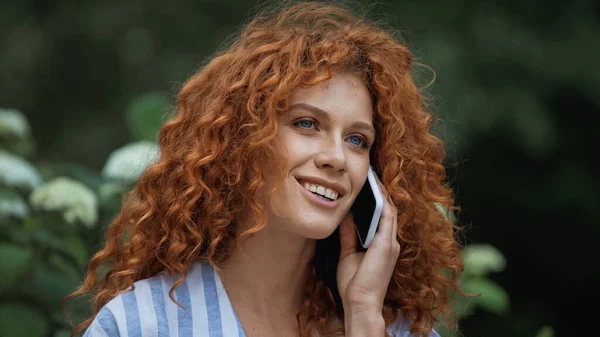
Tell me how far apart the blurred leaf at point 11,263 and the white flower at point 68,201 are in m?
0.16

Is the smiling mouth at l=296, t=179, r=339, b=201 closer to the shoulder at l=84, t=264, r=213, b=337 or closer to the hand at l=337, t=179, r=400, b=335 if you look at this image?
the hand at l=337, t=179, r=400, b=335

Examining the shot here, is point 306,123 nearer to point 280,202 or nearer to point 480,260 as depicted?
point 280,202

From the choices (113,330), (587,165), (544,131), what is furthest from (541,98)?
(113,330)

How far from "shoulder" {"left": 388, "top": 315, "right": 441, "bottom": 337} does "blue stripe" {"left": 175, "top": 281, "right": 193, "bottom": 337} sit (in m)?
0.52

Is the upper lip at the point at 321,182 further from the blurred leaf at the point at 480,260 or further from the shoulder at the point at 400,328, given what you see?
the blurred leaf at the point at 480,260

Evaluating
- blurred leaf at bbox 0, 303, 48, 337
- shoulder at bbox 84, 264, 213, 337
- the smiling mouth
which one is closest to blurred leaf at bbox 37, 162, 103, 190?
blurred leaf at bbox 0, 303, 48, 337

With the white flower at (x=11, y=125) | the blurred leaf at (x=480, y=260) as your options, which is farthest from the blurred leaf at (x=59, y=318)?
the blurred leaf at (x=480, y=260)

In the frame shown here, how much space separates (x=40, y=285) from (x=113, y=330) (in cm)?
78

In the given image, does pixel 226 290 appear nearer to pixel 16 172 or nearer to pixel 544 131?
pixel 16 172

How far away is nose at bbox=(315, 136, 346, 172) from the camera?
2133 mm

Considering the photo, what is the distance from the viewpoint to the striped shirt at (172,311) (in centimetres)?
207

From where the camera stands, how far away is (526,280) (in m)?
5.55

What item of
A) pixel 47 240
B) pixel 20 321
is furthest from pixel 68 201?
pixel 20 321

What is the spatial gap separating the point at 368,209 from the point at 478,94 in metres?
2.49
